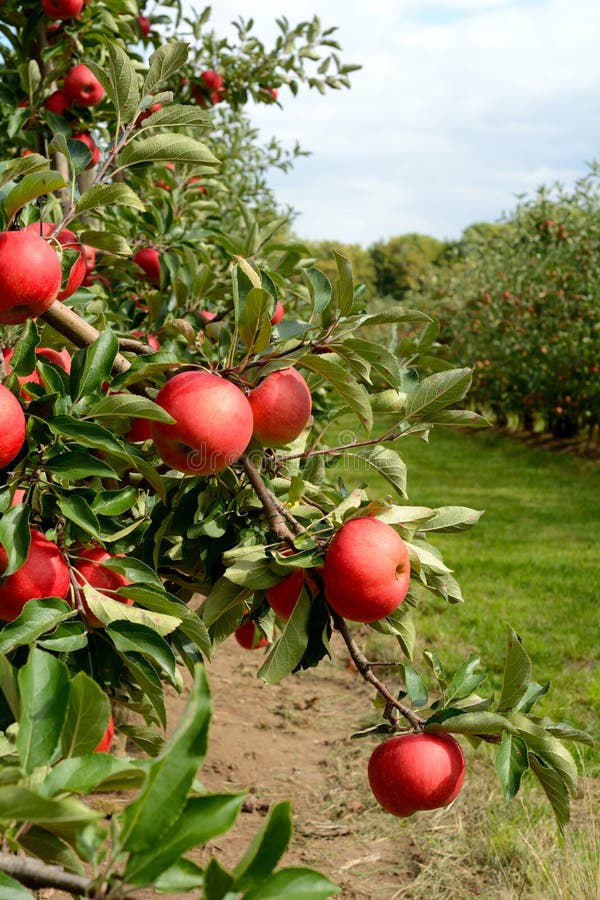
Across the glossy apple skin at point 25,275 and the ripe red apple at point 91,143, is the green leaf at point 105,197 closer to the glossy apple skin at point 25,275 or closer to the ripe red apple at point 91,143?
the glossy apple skin at point 25,275

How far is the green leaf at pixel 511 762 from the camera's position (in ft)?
3.76

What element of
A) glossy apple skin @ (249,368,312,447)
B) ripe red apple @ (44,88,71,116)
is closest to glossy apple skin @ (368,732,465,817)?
glossy apple skin @ (249,368,312,447)

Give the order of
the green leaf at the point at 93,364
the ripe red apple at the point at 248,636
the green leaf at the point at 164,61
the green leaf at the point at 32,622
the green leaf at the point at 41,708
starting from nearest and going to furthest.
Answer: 1. the green leaf at the point at 41,708
2. the green leaf at the point at 32,622
3. the green leaf at the point at 93,364
4. the green leaf at the point at 164,61
5. the ripe red apple at the point at 248,636

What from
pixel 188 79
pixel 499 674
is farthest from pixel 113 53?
pixel 499 674

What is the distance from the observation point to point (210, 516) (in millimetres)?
1281

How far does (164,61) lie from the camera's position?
4.11 ft

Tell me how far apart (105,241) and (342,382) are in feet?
1.65

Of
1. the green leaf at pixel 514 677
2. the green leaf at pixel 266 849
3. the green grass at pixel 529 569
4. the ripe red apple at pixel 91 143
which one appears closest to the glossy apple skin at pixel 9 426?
the green leaf at pixel 266 849

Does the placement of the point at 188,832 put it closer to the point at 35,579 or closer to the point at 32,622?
the point at 32,622

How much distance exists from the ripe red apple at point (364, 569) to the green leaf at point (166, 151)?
59cm

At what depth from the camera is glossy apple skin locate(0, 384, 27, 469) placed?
3.13ft

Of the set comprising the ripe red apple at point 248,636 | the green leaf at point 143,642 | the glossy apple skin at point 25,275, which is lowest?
the ripe red apple at point 248,636

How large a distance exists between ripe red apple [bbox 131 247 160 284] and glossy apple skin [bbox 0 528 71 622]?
1270 millimetres

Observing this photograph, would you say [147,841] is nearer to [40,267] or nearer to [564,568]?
[40,267]
